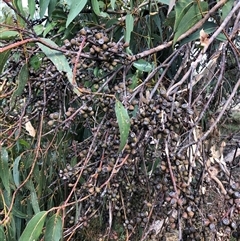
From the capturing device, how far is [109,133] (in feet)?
1.94

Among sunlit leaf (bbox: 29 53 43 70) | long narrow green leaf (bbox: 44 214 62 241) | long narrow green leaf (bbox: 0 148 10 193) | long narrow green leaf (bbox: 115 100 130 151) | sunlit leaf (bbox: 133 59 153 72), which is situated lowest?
long narrow green leaf (bbox: 44 214 62 241)

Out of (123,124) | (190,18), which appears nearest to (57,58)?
(123,124)

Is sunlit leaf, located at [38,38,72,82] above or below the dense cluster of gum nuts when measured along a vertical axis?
above

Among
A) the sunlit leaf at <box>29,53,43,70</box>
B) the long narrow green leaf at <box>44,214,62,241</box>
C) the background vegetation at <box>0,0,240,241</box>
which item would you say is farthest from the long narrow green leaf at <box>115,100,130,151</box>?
the sunlit leaf at <box>29,53,43,70</box>

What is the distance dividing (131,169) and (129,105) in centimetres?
13

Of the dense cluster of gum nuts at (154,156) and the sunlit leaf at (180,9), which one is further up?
the sunlit leaf at (180,9)

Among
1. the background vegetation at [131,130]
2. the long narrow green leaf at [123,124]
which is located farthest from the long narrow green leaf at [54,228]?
the long narrow green leaf at [123,124]

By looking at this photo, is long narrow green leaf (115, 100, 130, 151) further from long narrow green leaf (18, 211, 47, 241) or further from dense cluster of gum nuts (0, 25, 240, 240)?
long narrow green leaf (18, 211, 47, 241)

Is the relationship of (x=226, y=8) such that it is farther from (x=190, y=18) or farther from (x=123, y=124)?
(x=123, y=124)

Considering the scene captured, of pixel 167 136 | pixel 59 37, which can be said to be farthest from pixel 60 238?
pixel 59 37

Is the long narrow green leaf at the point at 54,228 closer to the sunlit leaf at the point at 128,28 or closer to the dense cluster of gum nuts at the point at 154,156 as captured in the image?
the dense cluster of gum nuts at the point at 154,156

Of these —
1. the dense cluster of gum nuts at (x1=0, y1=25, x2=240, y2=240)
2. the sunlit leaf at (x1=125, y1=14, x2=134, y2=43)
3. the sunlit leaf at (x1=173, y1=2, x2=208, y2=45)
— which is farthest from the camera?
the sunlit leaf at (x1=125, y1=14, x2=134, y2=43)

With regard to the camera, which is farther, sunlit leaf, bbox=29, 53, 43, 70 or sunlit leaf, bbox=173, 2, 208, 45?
sunlit leaf, bbox=29, 53, 43, 70

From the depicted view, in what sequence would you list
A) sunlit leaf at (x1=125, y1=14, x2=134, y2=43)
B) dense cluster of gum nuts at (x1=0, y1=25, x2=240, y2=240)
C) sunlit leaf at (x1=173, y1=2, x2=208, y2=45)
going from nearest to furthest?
dense cluster of gum nuts at (x1=0, y1=25, x2=240, y2=240) → sunlit leaf at (x1=173, y1=2, x2=208, y2=45) → sunlit leaf at (x1=125, y1=14, x2=134, y2=43)
